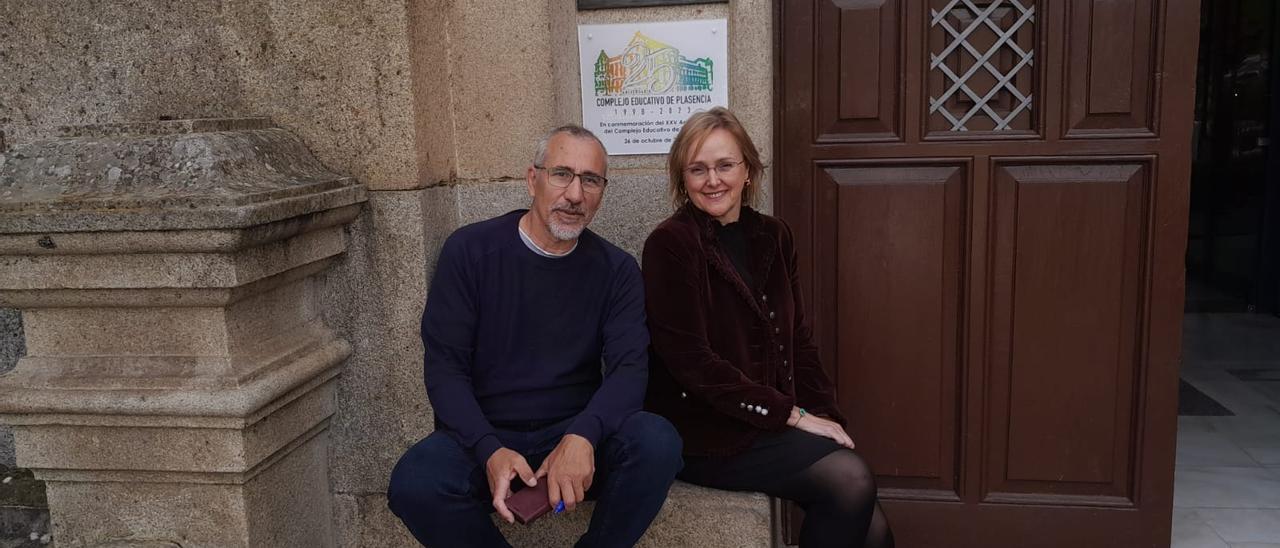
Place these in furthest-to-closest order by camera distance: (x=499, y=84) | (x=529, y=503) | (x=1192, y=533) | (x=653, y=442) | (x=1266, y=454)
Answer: (x=1266, y=454) → (x=1192, y=533) → (x=499, y=84) → (x=653, y=442) → (x=529, y=503)

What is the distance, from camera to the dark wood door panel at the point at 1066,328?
3.07 meters

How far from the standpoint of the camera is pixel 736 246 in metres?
2.75

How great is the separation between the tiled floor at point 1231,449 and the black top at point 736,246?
6.53 ft

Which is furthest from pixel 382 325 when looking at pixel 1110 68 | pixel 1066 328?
pixel 1110 68

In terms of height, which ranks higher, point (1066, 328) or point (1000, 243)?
point (1000, 243)

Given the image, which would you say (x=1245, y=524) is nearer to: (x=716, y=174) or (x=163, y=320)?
(x=716, y=174)

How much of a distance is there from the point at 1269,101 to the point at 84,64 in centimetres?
861

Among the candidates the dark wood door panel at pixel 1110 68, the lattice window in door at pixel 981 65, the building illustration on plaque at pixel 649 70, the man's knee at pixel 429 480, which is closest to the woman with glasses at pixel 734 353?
the building illustration on plaque at pixel 649 70

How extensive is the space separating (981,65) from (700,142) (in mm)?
1080

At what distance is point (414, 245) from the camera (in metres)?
2.73

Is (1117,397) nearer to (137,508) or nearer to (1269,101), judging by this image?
(137,508)

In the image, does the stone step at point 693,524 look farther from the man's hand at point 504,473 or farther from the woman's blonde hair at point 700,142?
the woman's blonde hair at point 700,142

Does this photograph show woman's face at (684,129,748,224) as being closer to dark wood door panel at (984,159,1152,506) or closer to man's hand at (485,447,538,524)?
man's hand at (485,447,538,524)

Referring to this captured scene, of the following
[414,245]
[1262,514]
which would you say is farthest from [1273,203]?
[414,245]
